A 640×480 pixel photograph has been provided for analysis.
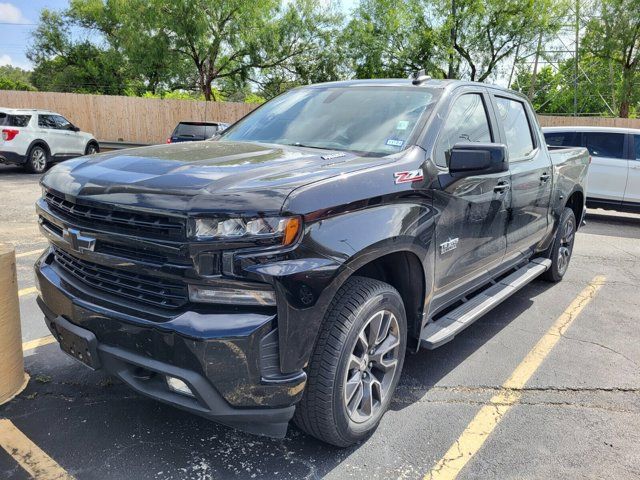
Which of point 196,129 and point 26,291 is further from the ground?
point 196,129

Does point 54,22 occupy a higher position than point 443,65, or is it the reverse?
point 54,22

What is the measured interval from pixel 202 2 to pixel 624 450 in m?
25.9

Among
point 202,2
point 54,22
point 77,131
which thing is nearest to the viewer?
point 77,131

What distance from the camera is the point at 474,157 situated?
316 centimetres

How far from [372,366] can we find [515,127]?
9.15 ft

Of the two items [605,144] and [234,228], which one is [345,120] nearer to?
[234,228]

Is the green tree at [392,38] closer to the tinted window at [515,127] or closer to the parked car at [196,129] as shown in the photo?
the parked car at [196,129]

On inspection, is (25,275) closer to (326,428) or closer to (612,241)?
(326,428)

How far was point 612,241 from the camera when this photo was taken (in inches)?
349

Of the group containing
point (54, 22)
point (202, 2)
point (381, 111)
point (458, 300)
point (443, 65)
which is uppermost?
point (54, 22)

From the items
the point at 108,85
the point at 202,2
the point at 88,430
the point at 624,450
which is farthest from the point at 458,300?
the point at 108,85

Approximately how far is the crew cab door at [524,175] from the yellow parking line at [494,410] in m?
0.75

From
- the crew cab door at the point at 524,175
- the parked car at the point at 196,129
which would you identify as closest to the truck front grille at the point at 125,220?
the crew cab door at the point at 524,175

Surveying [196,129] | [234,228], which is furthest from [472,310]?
[196,129]
